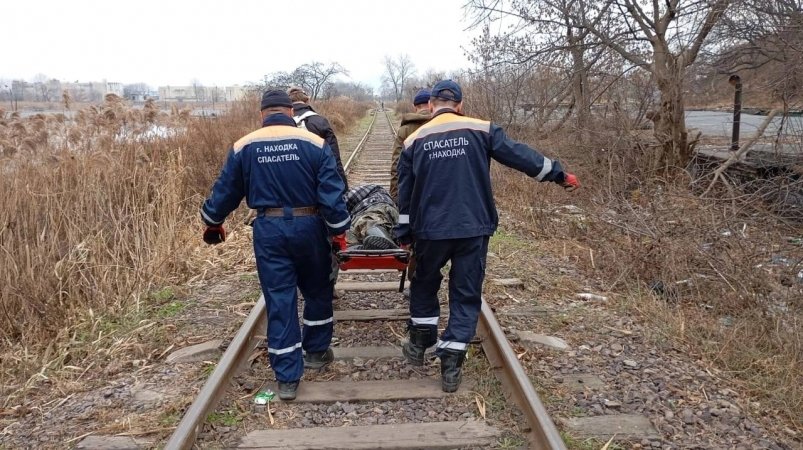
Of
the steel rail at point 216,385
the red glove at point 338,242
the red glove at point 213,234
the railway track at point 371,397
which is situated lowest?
the railway track at point 371,397

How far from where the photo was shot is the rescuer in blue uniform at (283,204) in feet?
12.5

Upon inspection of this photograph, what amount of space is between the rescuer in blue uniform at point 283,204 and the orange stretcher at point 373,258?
1.50 feet

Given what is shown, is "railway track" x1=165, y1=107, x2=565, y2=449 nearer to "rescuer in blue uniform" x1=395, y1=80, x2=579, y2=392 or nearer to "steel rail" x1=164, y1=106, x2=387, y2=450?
"steel rail" x1=164, y1=106, x2=387, y2=450

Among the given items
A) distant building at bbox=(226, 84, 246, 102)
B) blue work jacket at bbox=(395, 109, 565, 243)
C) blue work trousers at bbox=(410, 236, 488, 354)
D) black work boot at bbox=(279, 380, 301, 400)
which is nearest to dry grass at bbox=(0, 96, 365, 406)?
black work boot at bbox=(279, 380, 301, 400)

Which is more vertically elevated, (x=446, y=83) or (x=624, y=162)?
(x=446, y=83)

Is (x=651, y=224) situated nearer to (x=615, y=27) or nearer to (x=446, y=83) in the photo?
(x=446, y=83)

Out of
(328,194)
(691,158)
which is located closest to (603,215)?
(691,158)

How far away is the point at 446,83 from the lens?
13.3 feet

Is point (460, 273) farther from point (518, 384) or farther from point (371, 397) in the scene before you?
point (371, 397)

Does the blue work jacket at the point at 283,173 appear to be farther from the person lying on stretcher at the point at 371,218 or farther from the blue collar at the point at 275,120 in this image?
the person lying on stretcher at the point at 371,218

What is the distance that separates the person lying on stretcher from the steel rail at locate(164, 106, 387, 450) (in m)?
1.02

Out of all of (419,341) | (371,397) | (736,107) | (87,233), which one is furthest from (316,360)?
(736,107)

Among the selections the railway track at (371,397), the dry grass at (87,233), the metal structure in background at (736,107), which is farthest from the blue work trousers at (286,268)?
the metal structure in background at (736,107)

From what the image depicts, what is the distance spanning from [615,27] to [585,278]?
6.47 metres
